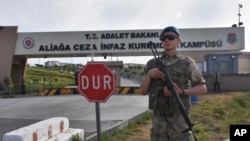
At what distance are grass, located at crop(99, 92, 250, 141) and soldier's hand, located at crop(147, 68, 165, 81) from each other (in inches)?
150

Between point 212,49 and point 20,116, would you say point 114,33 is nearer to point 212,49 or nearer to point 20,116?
point 212,49

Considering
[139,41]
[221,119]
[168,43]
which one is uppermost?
[139,41]

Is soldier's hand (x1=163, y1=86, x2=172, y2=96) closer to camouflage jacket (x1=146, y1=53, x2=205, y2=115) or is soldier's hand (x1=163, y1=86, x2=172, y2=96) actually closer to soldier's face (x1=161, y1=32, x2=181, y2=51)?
camouflage jacket (x1=146, y1=53, x2=205, y2=115)

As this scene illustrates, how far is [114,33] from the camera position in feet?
94.3

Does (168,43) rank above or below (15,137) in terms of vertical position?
above

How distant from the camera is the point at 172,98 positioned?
390 cm

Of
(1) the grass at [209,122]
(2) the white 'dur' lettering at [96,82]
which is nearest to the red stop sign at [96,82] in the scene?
(2) the white 'dur' lettering at [96,82]

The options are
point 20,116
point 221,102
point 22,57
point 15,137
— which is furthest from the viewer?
point 22,57

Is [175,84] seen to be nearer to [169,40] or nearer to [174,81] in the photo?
[174,81]

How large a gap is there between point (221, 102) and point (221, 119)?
176 inches

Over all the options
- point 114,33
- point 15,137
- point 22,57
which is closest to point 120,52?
point 114,33

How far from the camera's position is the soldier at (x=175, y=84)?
155 inches

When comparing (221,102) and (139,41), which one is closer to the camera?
(221,102)

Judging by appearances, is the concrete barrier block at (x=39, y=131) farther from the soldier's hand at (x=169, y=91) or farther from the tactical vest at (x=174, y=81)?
the soldier's hand at (x=169, y=91)
